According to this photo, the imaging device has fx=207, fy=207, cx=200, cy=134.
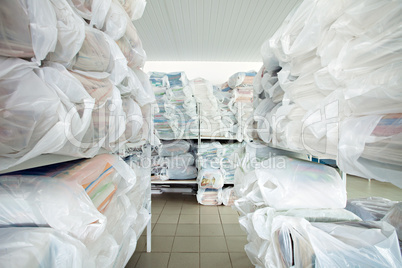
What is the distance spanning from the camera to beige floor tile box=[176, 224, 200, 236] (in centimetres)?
193

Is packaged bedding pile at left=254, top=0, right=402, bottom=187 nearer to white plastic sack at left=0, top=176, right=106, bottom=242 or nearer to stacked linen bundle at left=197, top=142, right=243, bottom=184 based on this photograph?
white plastic sack at left=0, top=176, right=106, bottom=242

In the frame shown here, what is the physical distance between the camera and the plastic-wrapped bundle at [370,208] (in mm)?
818

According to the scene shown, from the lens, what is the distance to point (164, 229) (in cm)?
201

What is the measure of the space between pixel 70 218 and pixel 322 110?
75 cm

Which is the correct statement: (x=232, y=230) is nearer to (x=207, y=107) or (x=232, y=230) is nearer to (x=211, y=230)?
(x=211, y=230)

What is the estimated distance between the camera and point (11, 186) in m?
0.55

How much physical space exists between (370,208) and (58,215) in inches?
44.7

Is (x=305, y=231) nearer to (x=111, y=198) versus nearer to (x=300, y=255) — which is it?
(x=300, y=255)

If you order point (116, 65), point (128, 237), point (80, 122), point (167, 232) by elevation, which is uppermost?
point (116, 65)

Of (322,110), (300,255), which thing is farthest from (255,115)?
(300,255)

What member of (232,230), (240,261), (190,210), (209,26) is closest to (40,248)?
Result: (240,261)

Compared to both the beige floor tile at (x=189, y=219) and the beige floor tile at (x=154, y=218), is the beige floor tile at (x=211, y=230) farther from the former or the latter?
the beige floor tile at (x=154, y=218)

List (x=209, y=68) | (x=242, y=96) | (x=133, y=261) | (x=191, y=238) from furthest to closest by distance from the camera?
(x=209, y=68) < (x=242, y=96) < (x=191, y=238) < (x=133, y=261)

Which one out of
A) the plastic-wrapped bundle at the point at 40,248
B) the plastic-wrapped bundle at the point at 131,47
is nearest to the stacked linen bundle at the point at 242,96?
the plastic-wrapped bundle at the point at 131,47
